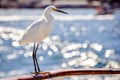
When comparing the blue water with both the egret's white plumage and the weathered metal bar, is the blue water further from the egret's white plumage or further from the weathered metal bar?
the weathered metal bar

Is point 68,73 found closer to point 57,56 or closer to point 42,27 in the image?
point 42,27

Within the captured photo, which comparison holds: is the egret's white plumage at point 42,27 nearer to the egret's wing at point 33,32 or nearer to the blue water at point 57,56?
the egret's wing at point 33,32

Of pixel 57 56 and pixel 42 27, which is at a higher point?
pixel 57 56

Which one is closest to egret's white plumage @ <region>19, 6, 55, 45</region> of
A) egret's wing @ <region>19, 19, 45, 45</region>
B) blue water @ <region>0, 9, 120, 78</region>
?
egret's wing @ <region>19, 19, 45, 45</region>

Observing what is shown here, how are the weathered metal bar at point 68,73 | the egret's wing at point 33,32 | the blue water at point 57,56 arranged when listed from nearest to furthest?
the weathered metal bar at point 68,73
the egret's wing at point 33,32
the blue water at point 57,56

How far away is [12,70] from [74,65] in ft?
6.55

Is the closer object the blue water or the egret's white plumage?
the egret's white plumage

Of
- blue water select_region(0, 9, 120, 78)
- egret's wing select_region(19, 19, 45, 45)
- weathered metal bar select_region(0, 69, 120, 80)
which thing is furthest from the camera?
blue water select_region(0, 9, 120, 78)

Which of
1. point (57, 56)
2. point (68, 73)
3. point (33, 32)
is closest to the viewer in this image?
point (68, 73)

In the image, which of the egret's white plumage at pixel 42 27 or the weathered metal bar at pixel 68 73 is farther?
the egret's white plumage at pixel 42 27

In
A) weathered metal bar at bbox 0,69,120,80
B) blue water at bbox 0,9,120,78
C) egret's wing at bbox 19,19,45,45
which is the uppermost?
blue water at bbox 0,9,120,78

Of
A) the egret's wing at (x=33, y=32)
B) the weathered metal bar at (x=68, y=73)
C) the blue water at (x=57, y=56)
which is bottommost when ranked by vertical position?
the weathered metal bar at (x=68, y=73)

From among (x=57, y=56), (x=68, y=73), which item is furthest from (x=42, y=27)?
(x=57, y=56)

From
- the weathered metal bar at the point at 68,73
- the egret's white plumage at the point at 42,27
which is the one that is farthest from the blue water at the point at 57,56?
the weathered metal bar at the point at 68,73
